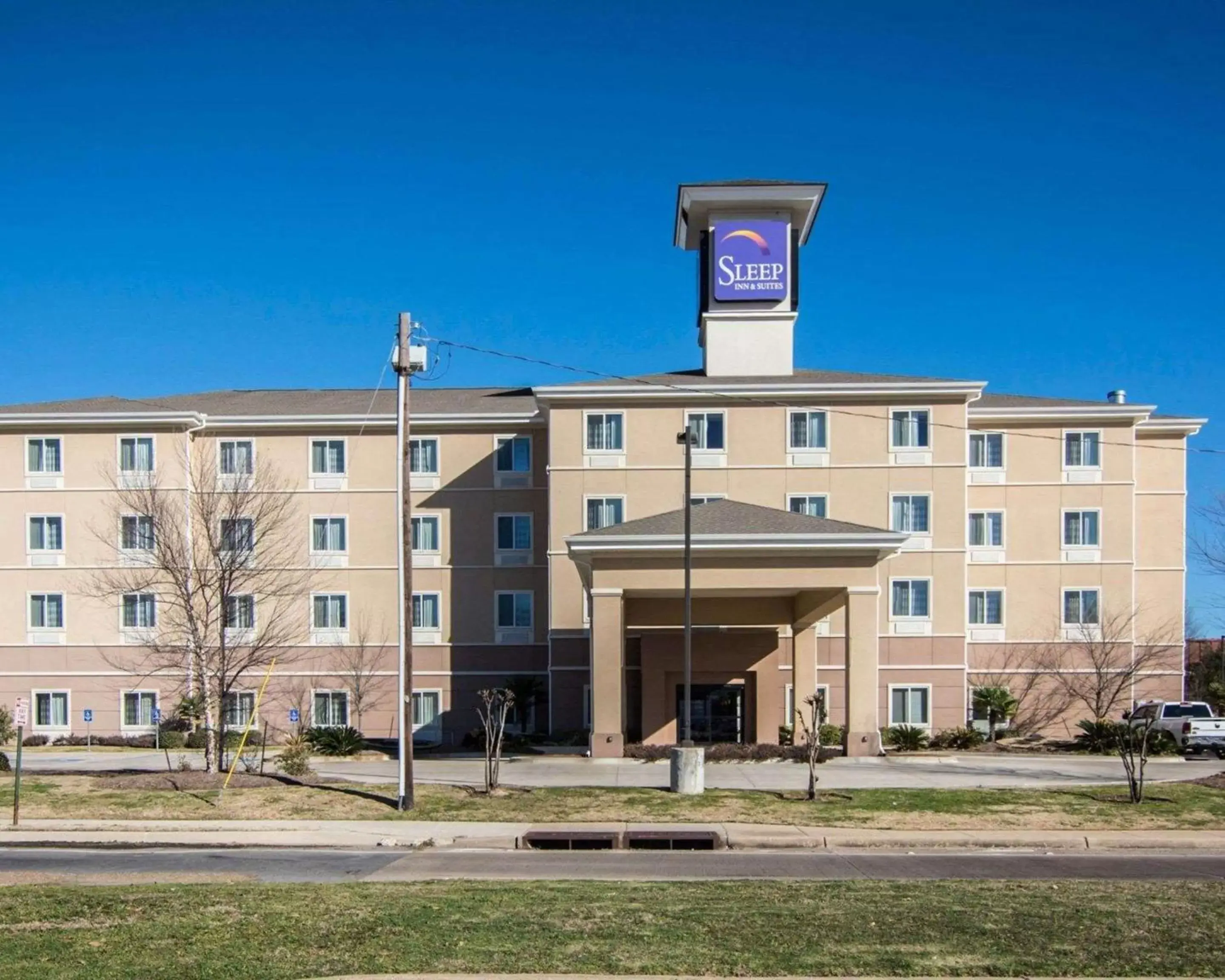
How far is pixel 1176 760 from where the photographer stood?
35000mm

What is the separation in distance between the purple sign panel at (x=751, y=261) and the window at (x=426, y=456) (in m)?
11.9

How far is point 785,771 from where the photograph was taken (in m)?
30.9

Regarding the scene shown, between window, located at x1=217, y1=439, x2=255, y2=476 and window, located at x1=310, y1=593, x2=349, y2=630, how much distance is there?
18.0ft

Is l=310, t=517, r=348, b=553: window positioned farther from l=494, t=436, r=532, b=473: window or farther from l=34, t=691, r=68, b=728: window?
l=34, t=691, r=68, b=728: window

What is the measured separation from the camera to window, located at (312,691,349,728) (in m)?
46.6

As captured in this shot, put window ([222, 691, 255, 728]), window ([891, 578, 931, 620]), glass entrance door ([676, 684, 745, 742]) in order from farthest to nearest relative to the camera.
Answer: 1. window ([222, 691, 255, 728])
2. window ([891, 578, 931, 620])
3. glass entrance door ([676, 684, 745, 742])

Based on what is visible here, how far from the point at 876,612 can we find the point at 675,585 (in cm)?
547

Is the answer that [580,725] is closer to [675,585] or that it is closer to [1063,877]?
[675,585]

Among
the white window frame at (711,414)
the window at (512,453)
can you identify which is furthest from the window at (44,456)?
the white window frame at (711,414)

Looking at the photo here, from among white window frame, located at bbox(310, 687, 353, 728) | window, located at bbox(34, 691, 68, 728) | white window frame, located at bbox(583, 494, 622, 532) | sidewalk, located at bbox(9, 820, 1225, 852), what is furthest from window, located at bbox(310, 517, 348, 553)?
sidewalk, located at bbox(9, 820, 1225, 852)

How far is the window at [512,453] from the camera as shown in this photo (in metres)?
47.3

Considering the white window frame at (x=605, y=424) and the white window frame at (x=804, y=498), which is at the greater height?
the white window frame at (x=605, y=424)

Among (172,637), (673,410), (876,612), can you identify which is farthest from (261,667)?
(876,612)

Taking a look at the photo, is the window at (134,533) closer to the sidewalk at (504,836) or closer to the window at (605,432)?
the window at (605,432)
